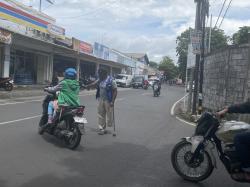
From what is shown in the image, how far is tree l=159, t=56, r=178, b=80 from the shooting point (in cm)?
11781

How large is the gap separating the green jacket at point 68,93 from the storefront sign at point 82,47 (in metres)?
27.6

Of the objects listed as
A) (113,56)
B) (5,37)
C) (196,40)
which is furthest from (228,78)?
(113,56)

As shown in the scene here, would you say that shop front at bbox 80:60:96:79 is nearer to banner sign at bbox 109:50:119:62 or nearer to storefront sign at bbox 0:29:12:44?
banner sign at bbox 109:50:119:62

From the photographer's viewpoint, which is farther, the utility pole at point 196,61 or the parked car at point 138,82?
the parked car at point 138,82

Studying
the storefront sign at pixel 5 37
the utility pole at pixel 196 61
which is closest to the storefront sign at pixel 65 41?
the storefront sign at pixel 5 37

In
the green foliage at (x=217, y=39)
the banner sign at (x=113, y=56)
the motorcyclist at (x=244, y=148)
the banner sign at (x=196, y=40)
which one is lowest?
the motorcyclist at (x=244, y=148)

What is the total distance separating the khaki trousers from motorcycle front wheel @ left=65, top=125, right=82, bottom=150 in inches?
91.8

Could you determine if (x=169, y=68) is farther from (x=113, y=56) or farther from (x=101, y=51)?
(x=101, y=51)

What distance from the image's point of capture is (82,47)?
128ft

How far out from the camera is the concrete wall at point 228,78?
14.7 m

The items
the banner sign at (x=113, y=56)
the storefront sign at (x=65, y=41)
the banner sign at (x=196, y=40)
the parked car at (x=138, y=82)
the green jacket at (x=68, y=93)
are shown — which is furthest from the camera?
the parked car at (x=138, y=82)

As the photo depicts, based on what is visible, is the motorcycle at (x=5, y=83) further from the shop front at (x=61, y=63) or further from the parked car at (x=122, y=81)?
the parked car at (x=122, y=81)

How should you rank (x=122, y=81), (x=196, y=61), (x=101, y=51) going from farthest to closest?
(x=122, y=81) < (x=101, y=51) < (x=196, y=61)

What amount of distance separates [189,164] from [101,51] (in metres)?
41.3
